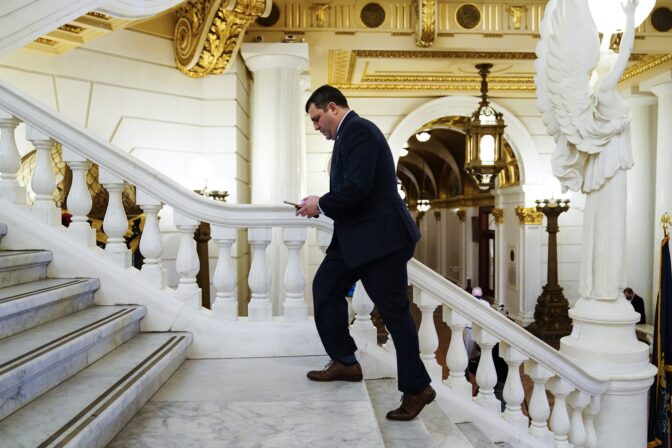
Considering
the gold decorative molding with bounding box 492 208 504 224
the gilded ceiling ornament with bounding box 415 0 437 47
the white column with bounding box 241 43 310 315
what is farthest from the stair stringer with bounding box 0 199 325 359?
the gold decorative molding with bounding box 492 208 504 224

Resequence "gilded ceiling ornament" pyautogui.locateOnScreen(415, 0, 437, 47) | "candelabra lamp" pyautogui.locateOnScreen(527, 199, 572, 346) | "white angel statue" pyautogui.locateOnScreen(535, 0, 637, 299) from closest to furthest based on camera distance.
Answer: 1. "white angel statue" pyautogui.locateOnScreen(535, 0, 637, 299)
2. "gilded ceiling ornament" pyautogui.locateOnScreen(415, 0, 437, 47)
3. "candelabra lamp" pyautogui.locateOnScreen(527, 199, 572, 346)

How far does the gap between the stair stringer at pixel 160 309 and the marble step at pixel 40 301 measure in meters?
0.10

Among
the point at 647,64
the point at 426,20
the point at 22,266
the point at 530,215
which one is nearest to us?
the point at 22,266

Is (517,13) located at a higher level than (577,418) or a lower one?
higher

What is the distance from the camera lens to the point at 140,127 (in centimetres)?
583

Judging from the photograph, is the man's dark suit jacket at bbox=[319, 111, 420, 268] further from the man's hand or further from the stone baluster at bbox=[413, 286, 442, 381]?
the stone baluster at bbox=[413, 286, 442, 381]

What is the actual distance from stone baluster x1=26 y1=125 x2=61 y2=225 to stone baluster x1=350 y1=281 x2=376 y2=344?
1.75m

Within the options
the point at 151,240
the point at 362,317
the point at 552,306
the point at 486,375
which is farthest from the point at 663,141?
the point at 151,240

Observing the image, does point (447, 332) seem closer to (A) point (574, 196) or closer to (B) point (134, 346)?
(A) point (574, 196)

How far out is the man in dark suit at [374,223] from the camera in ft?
7.36

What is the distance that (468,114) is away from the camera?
10.9 meters

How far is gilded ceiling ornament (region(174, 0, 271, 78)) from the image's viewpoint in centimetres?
535

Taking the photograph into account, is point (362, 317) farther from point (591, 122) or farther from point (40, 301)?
point (591, 122)

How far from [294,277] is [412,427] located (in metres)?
1.04
